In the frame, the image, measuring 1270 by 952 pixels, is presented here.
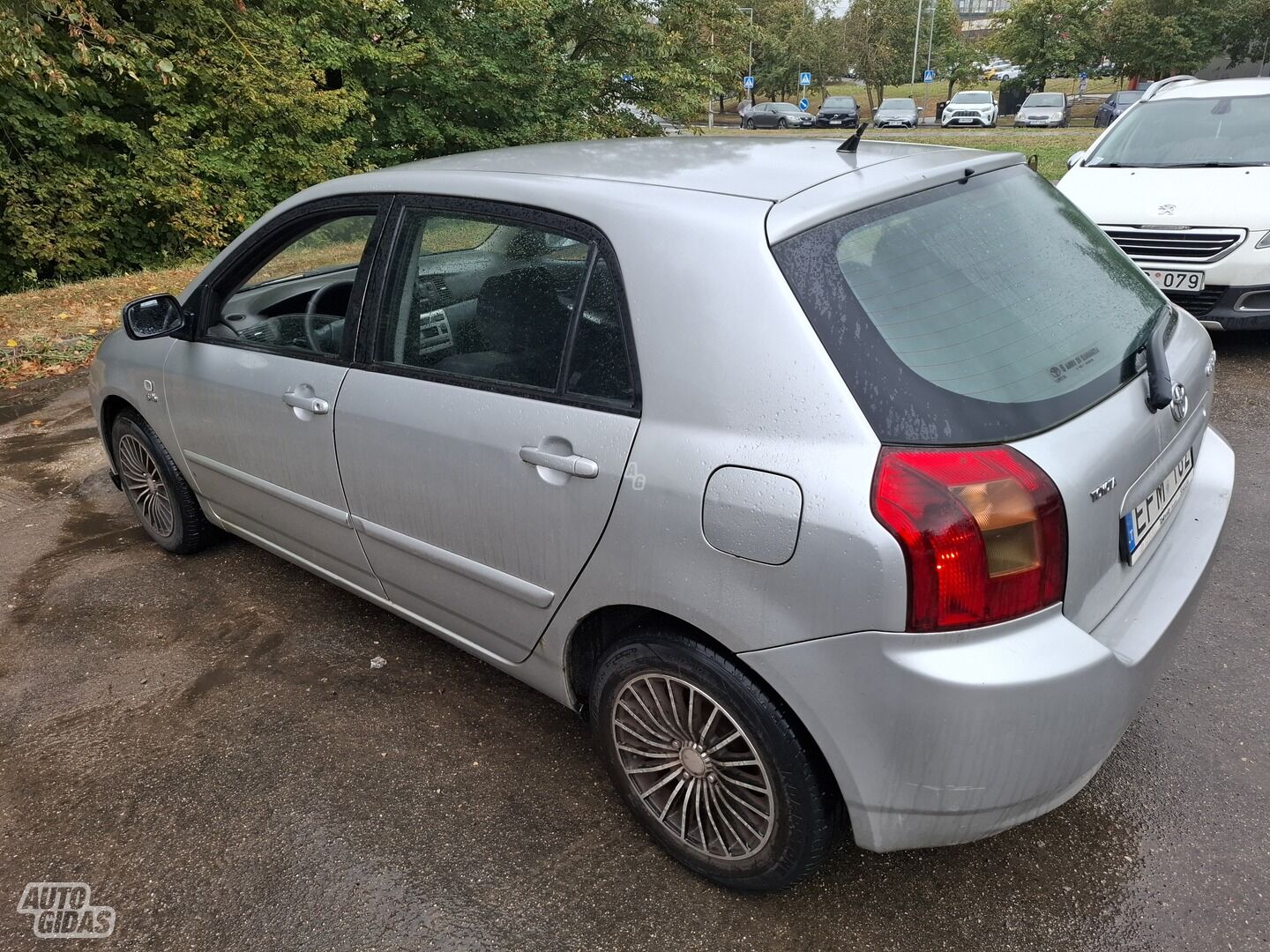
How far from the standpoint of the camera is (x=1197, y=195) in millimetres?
5785

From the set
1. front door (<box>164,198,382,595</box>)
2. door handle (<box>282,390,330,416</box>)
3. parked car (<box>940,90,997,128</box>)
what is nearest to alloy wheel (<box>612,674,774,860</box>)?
front door (<box>164,198,382,595</box>)

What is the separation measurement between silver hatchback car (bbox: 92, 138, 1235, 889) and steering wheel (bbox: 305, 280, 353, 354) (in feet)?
0.16

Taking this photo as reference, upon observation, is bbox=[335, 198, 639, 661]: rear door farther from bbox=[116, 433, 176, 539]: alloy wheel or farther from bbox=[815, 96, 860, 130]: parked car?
bbox=[815, 96, 860, 130]: parked car

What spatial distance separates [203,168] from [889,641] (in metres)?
10.8

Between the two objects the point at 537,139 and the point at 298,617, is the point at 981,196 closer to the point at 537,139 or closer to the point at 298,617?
the point at 298,617

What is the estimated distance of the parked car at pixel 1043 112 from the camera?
34.9m

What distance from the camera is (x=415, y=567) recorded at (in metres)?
2.73

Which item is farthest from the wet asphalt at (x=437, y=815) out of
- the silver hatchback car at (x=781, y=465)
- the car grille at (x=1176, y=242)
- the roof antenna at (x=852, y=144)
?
the car grille at (x=1176, y=242)

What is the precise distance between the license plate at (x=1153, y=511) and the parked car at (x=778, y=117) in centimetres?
4352

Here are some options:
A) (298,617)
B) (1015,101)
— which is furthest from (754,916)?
(1015,101)

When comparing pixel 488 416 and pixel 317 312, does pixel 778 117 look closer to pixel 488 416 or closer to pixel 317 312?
pixel 317 312

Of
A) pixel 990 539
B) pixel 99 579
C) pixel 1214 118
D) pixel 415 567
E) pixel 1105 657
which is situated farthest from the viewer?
pixel 1214 118

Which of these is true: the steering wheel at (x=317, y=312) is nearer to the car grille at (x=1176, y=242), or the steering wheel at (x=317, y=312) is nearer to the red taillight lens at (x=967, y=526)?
the red taillight lens at (x=967, y=526)

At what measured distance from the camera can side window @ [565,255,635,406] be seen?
2.11 m
